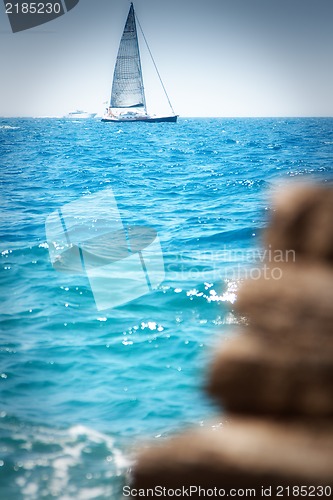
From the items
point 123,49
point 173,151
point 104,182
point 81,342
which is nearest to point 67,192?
point 104,182

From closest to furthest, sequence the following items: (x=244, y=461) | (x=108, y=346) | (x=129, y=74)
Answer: (x=244, y=461)
(x=108, y=346)
(x=129, y=74)

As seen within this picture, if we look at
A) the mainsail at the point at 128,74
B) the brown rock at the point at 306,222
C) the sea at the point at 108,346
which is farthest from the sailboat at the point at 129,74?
the brown rock at the point at 306,222

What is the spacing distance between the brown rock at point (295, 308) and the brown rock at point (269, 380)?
0.02 m

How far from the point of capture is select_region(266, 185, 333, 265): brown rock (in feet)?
2.10

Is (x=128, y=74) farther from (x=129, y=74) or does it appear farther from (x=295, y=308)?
(x=295, y=308)

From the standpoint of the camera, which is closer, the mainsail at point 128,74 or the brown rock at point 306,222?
the brown rock at point 306,222

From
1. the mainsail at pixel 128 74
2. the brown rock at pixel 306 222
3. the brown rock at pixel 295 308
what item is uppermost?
the mainsail at pixel 128 74

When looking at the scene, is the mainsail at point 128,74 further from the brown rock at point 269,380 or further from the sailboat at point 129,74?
the brown rock at point 269,380

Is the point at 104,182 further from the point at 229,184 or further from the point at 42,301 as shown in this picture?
the point at 42,301

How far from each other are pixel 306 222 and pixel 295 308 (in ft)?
0.43

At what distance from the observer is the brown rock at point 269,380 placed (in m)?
0.61

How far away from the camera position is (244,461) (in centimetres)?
60

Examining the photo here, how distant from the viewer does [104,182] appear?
27031mm

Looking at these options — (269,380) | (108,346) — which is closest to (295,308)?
(269,380)
